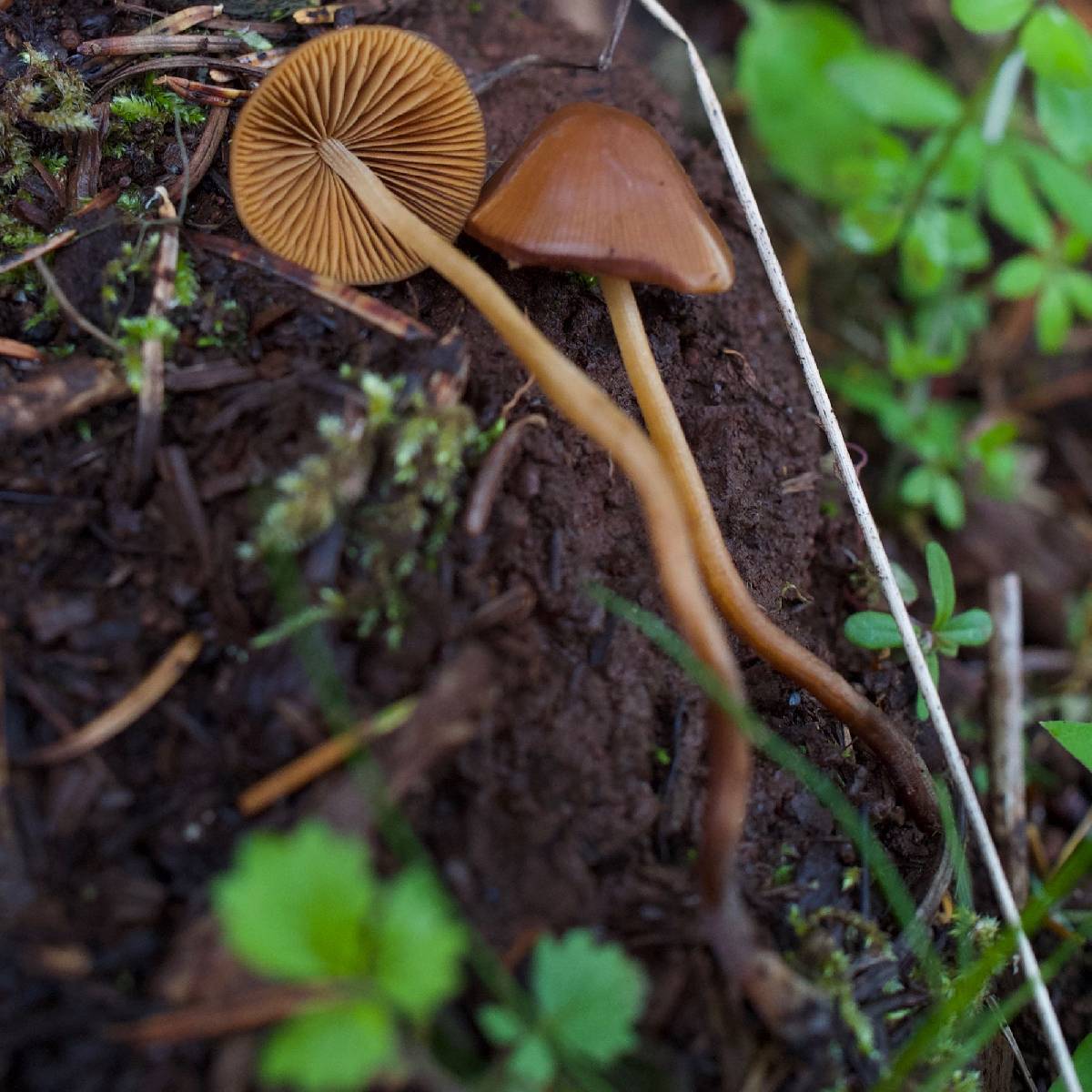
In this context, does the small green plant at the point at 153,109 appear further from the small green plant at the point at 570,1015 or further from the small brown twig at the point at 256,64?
the small green plant at the point at 570,1015

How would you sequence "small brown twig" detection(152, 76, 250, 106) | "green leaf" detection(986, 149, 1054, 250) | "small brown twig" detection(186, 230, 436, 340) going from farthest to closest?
"green leaf" detection(986, 149, 1054, 250), "small brown twig" detection(152, 76, 250, 106), "small brown twig" detection(186, 230, 436, 340)

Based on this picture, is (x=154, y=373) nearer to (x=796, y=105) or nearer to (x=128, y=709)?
(x=128, y=709)

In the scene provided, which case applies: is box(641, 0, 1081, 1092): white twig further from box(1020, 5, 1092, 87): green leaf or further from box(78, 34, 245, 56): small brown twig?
box(78, 34, 245, 56): small brown twig

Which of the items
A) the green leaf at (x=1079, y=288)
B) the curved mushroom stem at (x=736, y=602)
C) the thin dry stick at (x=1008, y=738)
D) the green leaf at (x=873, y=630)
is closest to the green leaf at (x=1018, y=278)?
the green leaf at (x=1079, y=288)

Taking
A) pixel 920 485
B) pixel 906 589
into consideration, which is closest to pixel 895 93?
pixel 920 485

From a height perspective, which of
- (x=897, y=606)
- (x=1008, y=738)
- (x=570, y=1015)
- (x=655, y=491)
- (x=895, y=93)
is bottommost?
(x=1008, y=738)

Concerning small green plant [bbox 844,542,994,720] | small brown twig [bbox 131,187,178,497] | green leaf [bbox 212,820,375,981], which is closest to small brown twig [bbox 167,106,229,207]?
small brown twig [bbox 131,187,178,497]
